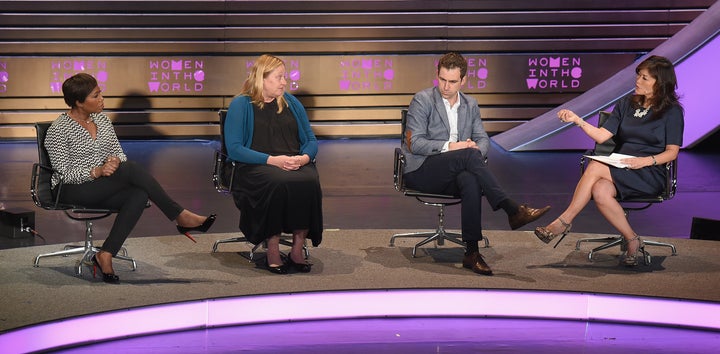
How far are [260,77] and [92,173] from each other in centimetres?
91

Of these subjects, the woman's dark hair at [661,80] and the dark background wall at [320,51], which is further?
the dark background wall at [320,51]

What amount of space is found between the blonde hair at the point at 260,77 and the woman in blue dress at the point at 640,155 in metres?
1.40

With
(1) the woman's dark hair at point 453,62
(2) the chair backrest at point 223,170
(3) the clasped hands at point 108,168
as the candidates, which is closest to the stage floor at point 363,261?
(2) the chair backrest at point 223,170

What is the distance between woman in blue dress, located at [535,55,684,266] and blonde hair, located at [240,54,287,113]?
1.40 meters

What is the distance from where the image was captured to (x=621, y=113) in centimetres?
488

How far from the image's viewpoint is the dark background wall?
11117 millimetres

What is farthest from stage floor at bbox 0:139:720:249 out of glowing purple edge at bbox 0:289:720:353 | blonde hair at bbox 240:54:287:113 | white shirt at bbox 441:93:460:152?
glowing purple edge at bbox 0:289:720:353

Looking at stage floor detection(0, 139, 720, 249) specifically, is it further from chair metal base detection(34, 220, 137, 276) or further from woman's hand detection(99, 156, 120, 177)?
woman's hand detection(99, 156, 120, 177)

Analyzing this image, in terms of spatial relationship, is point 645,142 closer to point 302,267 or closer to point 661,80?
point 661,80

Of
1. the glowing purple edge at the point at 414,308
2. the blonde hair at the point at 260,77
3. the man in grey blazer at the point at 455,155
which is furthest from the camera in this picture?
the blonde hair at the point at 260,77

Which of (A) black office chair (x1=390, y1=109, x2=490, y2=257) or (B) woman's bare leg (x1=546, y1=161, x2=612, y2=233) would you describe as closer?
(B) woman's bare leg (x1=546, y1=161, x2=612, y2=233)

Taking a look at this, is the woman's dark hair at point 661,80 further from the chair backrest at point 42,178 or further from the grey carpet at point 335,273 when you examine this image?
the chair backrest at point 42,178

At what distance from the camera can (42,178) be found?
4.49 m

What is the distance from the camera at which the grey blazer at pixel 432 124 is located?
4902 mm
